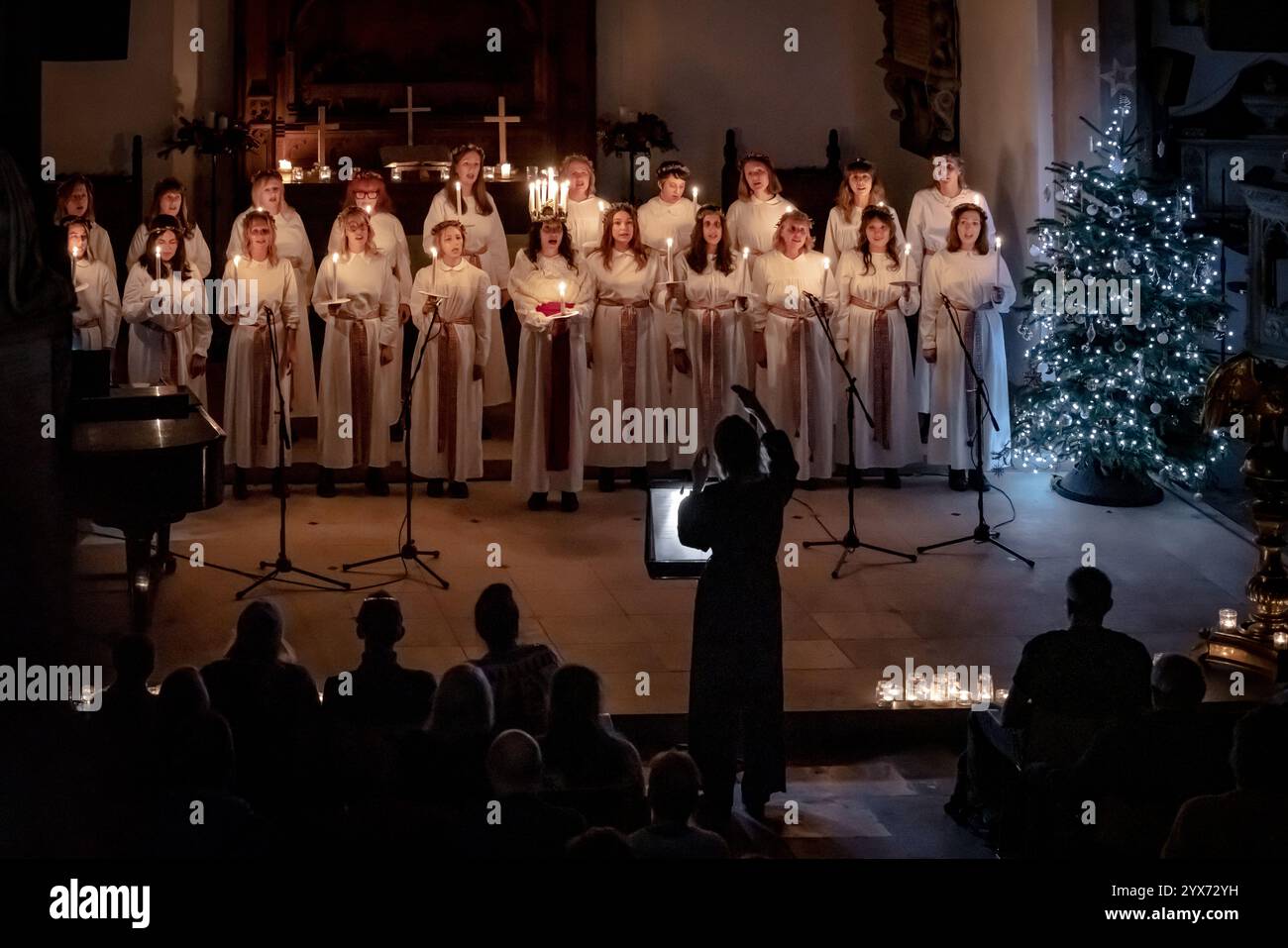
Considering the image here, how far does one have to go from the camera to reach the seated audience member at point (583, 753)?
20.5 ft

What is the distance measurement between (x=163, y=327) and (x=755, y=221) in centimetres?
415

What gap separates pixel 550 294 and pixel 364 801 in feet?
23.8

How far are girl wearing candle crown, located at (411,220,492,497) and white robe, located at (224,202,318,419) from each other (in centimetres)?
97

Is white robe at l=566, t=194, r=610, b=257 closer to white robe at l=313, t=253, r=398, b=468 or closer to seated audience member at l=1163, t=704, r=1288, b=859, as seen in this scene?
white robe at l=313, t=253, r=398, b=468

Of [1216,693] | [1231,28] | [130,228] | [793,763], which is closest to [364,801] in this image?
[793,763]

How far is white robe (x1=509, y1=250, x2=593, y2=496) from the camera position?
12.6 m

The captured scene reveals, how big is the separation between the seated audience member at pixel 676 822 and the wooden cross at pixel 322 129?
11.2 metres

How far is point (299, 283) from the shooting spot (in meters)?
13.4

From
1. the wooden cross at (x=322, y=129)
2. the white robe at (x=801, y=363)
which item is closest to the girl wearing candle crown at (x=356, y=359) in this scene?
the white robe at (x=801, y=363)

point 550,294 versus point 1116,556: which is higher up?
point 550,294

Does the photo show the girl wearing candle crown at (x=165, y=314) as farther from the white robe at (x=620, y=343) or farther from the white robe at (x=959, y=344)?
the white robe at (x=959, y=344)

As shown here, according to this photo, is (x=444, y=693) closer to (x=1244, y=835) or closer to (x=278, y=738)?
(x=278, y=738)

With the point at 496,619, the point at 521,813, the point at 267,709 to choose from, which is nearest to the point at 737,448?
the point at 496,619
